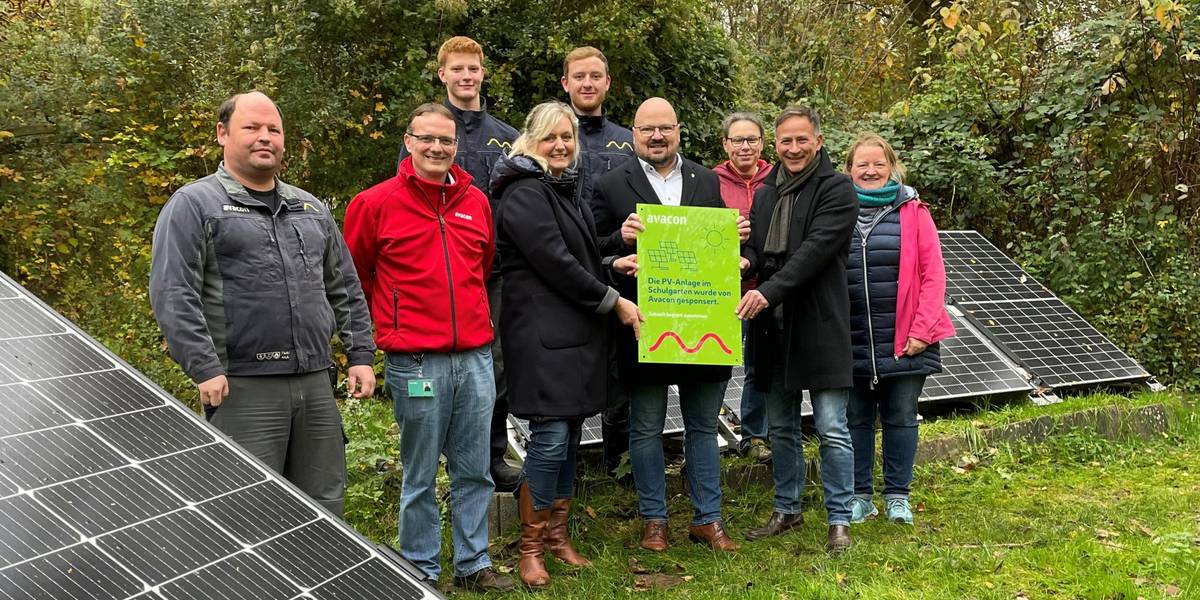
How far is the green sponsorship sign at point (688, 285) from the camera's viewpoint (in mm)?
5262

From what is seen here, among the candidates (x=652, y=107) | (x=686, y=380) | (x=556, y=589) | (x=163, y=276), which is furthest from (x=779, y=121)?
(x=163, y=276)

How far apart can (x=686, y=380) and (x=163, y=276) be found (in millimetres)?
2474

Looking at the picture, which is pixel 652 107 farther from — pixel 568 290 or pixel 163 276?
pixel 163 276

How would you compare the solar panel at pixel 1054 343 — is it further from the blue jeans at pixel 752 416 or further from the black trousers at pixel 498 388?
the black trousers at pixel 498 388

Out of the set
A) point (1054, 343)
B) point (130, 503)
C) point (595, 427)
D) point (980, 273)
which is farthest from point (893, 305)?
point (980, 273)

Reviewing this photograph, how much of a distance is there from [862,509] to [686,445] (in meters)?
1.08

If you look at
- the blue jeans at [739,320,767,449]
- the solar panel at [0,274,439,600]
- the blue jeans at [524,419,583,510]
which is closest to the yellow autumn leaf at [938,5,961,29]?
the blue jeans at [739,320,767,449]

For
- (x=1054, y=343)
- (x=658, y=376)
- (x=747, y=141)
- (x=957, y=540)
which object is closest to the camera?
(x=658, y=376)

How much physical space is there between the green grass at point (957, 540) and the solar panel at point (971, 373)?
643 mm

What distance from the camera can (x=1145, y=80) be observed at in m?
10.2

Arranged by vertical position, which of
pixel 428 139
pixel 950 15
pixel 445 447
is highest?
pixel 950 15

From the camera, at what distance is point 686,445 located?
5.57 m

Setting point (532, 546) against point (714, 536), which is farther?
point (714, 536)

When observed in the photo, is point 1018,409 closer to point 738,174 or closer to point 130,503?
point 738,174
